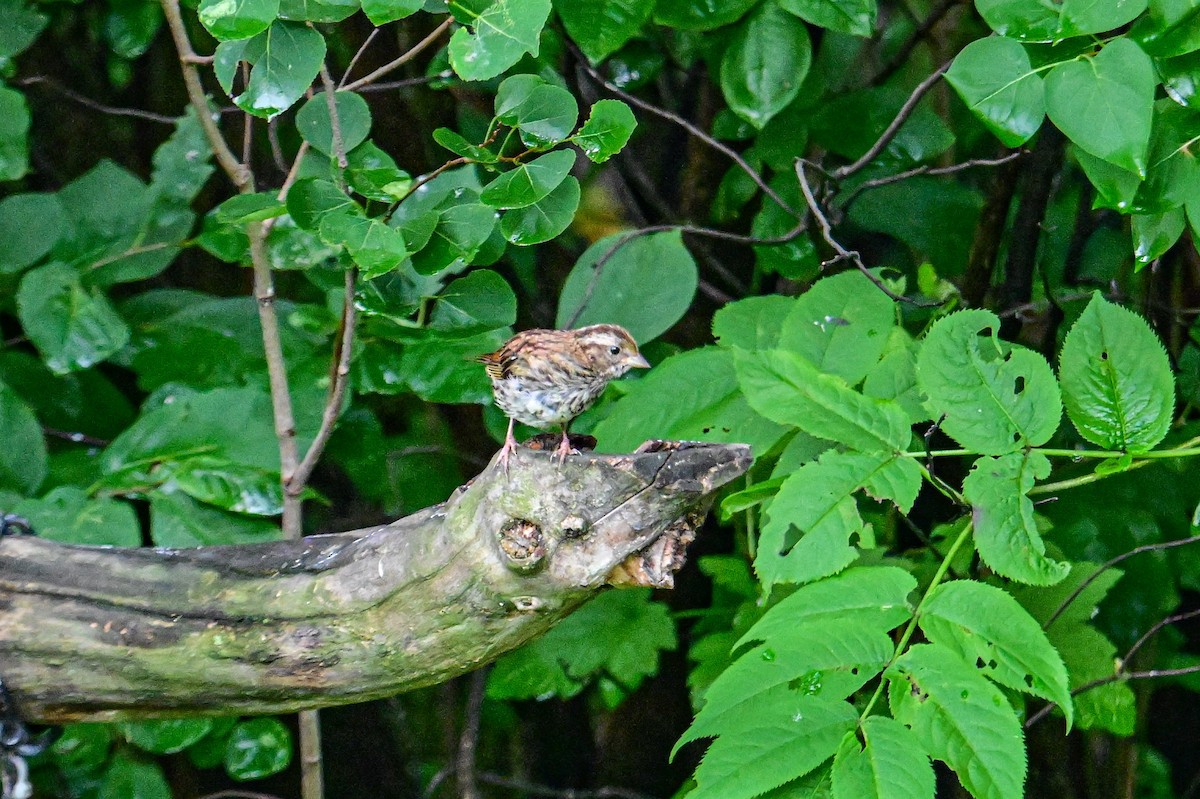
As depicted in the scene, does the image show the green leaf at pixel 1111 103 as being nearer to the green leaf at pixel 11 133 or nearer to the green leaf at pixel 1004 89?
the green leaf at pixel 1004 89

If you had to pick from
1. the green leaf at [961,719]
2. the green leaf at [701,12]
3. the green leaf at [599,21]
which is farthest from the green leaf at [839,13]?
the green leaf at [961,719]

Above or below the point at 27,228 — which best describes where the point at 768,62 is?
below

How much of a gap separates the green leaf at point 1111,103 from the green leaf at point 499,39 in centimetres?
86

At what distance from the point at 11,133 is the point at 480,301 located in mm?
1253

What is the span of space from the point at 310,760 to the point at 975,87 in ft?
6.89

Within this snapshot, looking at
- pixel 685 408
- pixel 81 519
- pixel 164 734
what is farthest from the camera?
pixel 164 734

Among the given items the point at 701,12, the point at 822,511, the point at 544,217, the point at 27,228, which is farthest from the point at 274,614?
the point at 701,12

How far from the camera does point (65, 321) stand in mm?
2988

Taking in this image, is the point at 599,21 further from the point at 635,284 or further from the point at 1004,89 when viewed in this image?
the point at 1004,89

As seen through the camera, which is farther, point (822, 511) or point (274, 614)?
point (274, 614)

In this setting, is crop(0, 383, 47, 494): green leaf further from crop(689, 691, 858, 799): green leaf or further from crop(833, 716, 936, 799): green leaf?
crop(833, 716, 936, 799): green leaf

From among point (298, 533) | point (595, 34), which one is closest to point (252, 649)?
point (298, 533)

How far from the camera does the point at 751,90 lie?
111 inches

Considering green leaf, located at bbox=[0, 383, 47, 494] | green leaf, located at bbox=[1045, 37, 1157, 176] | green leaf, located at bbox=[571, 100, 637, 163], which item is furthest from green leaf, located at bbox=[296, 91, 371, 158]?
green leaf, located at bbox=[1045, 37, 1157, 176]
